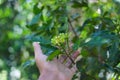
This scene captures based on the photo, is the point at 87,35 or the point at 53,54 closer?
the point at 53,54

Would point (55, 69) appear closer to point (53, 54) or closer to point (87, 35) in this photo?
point (53, 54)

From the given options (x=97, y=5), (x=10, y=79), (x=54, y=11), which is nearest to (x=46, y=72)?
(x=54, y=11)

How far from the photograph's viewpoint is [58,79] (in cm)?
134

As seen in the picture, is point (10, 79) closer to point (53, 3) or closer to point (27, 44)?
point (27, 44)

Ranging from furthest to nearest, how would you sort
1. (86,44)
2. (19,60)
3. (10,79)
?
(19,60), (10,79), (86,44)

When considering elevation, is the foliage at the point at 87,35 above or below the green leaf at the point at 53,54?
above

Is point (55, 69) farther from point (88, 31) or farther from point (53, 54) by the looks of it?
point (88, 31)

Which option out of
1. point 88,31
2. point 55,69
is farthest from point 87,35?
point 55,69

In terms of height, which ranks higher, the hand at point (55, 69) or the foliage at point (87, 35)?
the foliage at point (87, 35)

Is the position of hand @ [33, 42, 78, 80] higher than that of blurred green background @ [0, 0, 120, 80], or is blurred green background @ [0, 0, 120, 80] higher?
blurred green background @ [0, 0, 120, 80]

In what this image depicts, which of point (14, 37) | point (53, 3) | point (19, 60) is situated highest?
point (14, 37)

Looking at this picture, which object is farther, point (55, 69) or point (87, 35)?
→ point (87, 35)

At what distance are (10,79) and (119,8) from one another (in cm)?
176

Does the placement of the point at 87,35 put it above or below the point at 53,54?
above
